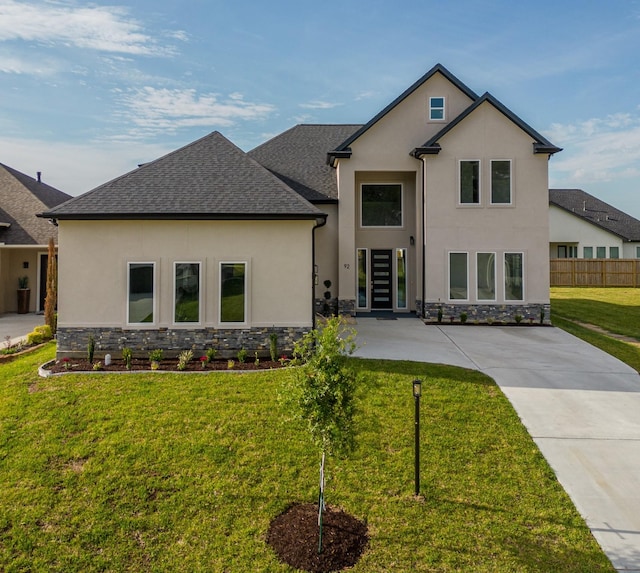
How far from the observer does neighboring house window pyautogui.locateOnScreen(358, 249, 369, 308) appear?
16672 millimetres

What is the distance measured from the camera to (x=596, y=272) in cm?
2789

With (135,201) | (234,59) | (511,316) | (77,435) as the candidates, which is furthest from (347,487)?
(234,59)

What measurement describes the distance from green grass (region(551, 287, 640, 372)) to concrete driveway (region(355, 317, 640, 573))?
62cm

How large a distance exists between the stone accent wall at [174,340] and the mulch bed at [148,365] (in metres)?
0.23

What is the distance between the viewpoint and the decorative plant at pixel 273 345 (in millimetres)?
9445

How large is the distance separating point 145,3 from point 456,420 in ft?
39.2

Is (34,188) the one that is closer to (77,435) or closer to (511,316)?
(77,435)

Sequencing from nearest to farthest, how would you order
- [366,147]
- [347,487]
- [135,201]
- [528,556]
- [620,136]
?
[528,556], [347,487], [135,201], [366,147], [620,136]

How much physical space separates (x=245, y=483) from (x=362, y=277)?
1219cm

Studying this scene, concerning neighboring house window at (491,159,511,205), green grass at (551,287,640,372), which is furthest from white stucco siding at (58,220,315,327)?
green grass at (551,287,640,372)

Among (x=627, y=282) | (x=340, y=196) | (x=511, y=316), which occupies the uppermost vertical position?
(x=340, y=196)

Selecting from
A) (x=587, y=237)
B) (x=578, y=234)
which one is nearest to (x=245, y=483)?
(x=578, y=234)

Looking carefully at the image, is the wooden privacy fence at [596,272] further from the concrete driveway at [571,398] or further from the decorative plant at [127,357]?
the decorative plant at [127,357]

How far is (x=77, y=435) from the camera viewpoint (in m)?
6.25
